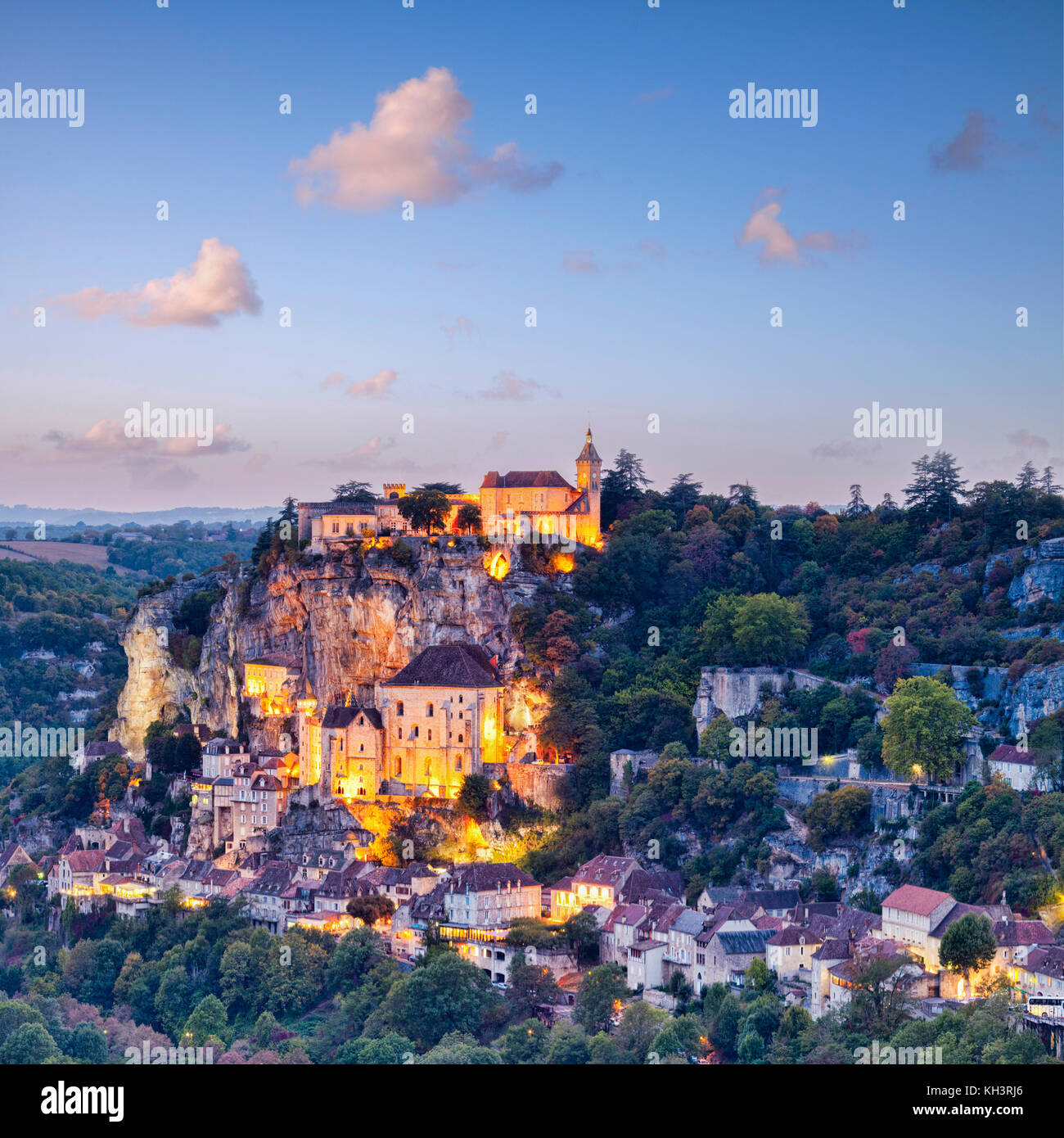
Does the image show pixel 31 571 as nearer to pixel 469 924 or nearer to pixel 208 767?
pixel 208 767

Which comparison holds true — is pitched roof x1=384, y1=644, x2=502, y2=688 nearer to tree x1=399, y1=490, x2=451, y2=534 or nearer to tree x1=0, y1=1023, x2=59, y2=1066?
tree x1=399, y1=490, x2=451, y2=534

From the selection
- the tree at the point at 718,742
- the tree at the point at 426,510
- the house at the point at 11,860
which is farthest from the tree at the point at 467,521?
the house at the point at 11,860

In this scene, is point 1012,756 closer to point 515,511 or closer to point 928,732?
point 928,732

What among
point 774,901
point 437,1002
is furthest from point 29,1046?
point 774,901

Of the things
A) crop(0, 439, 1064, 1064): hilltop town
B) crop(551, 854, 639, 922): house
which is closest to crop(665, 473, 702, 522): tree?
crop(0, 439, 1064, 1064): hilltop town

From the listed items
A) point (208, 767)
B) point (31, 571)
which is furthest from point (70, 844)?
point (31, 571)

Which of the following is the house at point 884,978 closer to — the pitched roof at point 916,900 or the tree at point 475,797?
the pitched roof at point 916,900
